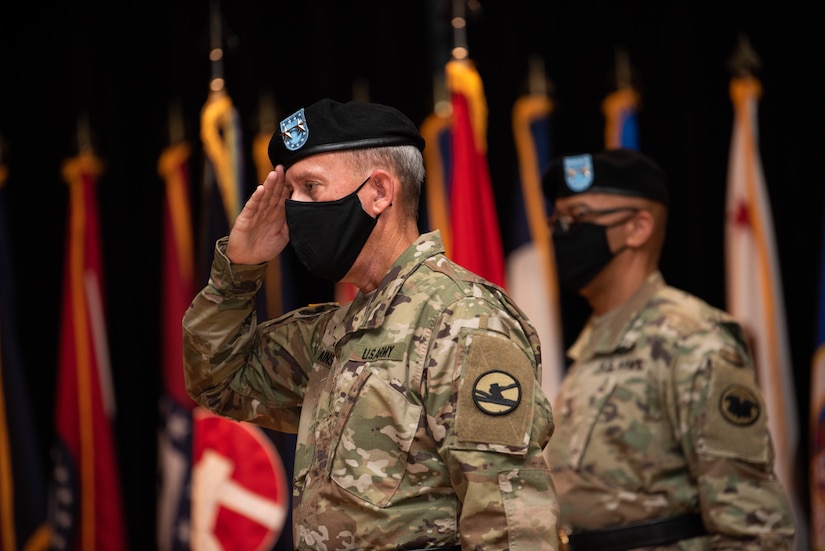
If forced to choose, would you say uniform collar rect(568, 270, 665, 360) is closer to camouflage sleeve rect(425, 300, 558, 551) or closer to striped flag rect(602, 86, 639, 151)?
camouflage sleeve rect(425, 300, 558, 551)

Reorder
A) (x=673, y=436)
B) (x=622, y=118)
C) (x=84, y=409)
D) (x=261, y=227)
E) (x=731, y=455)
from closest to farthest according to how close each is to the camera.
→ (x=261, y=227), (x=731, y=455), (x=673, y=436), (x=622, y=118), (x=84, y=409)

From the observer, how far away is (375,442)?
1729 mm

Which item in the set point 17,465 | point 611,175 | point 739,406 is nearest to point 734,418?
point 739,406

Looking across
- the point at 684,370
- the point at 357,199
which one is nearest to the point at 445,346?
the point at 357,199

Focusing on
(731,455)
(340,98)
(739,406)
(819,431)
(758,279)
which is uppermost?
(340,98)

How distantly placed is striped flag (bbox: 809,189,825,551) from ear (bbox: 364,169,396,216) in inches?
86.9

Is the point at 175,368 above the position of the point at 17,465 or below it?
above

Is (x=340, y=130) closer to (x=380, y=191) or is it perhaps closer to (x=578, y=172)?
(x=380, y=191)

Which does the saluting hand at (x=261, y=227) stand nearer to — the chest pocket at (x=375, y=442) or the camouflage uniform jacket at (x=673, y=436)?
the chest pocket at (x=375, y=442)

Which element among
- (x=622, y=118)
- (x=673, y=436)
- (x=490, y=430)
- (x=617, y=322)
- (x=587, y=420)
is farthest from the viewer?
(x=622, y=118)

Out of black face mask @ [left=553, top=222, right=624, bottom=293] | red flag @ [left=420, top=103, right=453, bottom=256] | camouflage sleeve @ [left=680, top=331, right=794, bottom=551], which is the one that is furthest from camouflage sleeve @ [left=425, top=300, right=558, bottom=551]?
red flag @ [left=420, top=103, right=453, bottom=256]

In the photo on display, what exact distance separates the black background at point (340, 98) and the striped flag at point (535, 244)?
31cm

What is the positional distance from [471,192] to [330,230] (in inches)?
78.9

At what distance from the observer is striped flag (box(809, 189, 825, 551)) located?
134 inches
